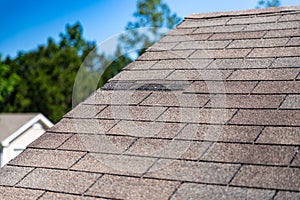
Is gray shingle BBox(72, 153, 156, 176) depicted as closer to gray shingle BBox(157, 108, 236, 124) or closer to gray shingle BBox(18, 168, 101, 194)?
gray shingle BBox(18, 168, 101, 194)

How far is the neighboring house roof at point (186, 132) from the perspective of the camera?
7.18ft

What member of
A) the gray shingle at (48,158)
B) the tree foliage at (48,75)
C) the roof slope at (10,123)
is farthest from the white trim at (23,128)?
the gray shingle at (48,158)

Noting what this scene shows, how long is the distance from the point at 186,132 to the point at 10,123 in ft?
55.6

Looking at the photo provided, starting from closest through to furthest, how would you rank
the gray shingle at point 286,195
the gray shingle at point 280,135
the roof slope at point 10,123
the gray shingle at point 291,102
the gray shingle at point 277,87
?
the gray shingle at point 286,195
the gray shingle at point 280,135
the gray shingle at point 291,102
the gray shingle at point 277,87
the roof slope at point 10,123

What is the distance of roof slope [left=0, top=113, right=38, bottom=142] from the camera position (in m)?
17.6

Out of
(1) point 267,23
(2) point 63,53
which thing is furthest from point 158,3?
(1) point 267,23

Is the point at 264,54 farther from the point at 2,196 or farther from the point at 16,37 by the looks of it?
the point at 16,37

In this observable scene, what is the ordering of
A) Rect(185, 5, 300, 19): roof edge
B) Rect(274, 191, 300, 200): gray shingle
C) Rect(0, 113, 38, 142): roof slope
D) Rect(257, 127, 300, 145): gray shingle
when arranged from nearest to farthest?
Rect(274, 191, 300, 200): gray shingle
Rect(257, 127, 300, 145): gray shingle
Rect(185, 5, 300, 19): roof edge
Rect(0, 113, 38, 142): roof slope

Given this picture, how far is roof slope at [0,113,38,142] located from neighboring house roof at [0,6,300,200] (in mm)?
14852

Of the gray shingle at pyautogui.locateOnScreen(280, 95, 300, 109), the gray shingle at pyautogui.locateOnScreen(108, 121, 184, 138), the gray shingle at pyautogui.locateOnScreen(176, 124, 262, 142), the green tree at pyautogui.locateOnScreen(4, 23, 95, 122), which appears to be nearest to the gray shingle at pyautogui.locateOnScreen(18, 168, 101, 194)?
the gray shingle at pyautogui.locateOnScreen(108, 121, 184, 138)

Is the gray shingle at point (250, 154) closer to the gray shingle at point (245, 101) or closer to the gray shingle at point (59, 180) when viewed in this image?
the gray shingle at point (245, 101)

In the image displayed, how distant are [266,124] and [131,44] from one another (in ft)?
3.33

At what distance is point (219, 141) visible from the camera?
2426 millimetres

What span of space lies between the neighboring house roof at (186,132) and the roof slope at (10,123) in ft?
48.7
